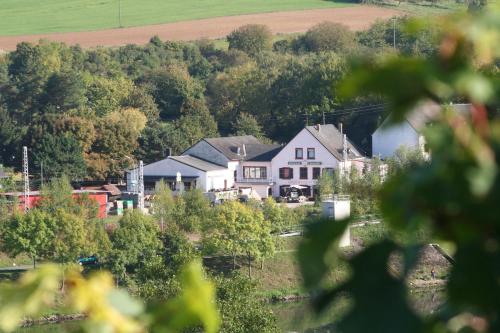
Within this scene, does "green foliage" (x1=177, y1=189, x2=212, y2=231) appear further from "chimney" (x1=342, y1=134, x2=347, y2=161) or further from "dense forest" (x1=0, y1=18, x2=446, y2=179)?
"chimney" (x1=342, y1=134, x2=347, y2=161)

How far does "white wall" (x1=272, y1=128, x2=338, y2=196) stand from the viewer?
3142 cm

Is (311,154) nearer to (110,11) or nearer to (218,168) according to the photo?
(218,168)

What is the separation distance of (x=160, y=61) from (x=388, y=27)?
1075 centimetres

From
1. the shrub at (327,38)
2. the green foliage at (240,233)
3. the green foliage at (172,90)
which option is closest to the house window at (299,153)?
the green foliage at (240,233)

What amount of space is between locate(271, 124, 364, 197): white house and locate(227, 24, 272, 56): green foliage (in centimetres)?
2161

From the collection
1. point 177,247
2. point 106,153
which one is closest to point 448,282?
point 177,247

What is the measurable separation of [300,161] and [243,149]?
2265 millimetres

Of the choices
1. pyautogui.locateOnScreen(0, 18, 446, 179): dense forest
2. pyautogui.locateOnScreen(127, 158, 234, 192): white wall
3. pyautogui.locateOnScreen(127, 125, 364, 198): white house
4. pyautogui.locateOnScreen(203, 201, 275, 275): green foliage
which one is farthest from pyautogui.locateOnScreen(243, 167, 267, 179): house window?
pyautogui.locateOnScreen(203, 201, 275, 275): green foliage

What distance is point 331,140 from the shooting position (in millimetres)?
32594

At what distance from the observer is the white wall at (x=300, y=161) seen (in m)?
31.4

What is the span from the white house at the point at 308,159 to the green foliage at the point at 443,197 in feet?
99.6

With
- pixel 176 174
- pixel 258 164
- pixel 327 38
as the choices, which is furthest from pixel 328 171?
pixel 327 38

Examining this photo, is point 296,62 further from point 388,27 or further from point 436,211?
point 436,211

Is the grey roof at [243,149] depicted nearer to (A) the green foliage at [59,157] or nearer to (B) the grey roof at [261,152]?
(B) the grey roof at [261,152]
